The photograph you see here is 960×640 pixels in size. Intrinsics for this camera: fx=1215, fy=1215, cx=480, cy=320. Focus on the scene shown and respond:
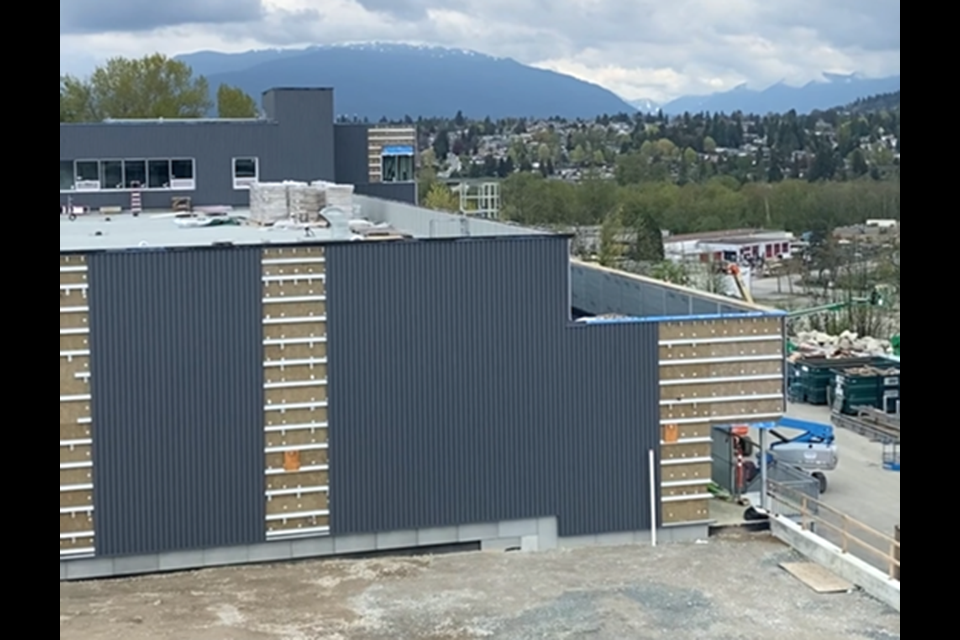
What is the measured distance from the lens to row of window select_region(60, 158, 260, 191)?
1188 inches

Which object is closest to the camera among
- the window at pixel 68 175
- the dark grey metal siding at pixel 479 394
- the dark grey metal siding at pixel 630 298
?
the dark grey metal siding at pixel 479 394

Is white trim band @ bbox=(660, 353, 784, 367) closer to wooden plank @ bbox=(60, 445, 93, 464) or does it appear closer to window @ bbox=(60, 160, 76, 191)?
wooden plank @ bbox=(60, 445, 93, 464)

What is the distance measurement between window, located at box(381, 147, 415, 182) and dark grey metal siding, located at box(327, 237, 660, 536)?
1804 cm

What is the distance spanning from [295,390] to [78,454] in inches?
118

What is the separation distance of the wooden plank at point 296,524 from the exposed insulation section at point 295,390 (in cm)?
1

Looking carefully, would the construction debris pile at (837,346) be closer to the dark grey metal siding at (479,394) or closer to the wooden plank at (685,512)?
the wooden plank at (685,512)

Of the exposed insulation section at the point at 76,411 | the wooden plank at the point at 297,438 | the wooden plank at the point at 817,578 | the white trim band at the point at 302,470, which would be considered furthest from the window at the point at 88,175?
the wooden plank at the point at 817,578

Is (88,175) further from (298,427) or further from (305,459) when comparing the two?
(305,459)

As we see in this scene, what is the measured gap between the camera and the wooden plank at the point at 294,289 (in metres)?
16.8

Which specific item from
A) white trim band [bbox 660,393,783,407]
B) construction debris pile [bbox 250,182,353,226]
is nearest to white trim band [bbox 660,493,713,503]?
white trim band [bbox 660,393,783,407]

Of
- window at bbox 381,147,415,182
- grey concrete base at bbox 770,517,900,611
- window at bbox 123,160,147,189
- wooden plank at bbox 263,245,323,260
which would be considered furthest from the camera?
window at bbox 381,147,415,182

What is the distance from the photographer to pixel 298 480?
670 inches

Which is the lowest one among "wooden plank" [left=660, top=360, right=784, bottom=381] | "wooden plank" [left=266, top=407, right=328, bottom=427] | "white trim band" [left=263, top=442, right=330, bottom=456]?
"white trim band" [left=263, top=442, right=330, bottom=456]
